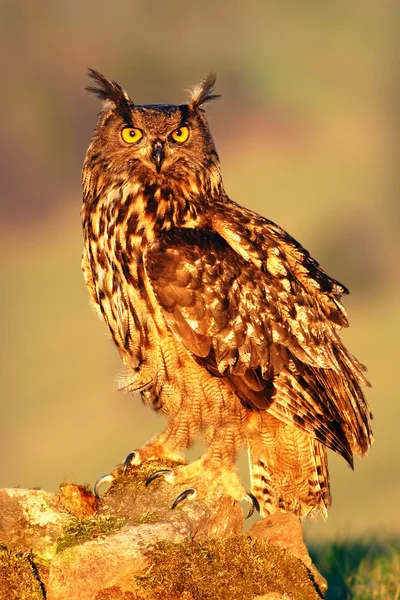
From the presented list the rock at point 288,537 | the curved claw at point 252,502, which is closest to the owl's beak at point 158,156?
the curved claw at point 252,502

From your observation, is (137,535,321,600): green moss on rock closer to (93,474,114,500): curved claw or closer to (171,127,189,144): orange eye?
(93,474,114,500): curved claw

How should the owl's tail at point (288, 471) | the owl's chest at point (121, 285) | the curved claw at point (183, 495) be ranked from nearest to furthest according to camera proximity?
1. the curved claw at point (183, 495)
2. the owl's chest at point (121, 285)
3. the owl's tail at point (288, 471)

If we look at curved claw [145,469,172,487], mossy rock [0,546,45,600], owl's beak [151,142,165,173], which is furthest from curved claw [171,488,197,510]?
owl's beak [151,142,165,173]

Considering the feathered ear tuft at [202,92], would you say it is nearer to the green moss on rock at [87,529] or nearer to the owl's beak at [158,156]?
the owl's beak at [158,156]

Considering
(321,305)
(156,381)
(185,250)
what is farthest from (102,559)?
(321,305)

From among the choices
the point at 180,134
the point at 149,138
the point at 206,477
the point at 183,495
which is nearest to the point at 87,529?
the point at 183,495

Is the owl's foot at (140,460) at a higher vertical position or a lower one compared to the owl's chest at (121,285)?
lower
